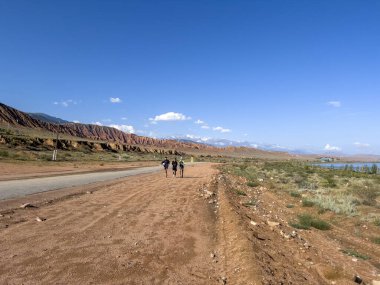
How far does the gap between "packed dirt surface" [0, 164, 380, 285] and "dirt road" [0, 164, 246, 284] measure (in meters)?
0.02

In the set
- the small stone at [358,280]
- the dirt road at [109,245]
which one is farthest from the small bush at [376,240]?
the dirt road at [109,245]

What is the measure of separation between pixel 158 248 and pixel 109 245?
1.15 metres

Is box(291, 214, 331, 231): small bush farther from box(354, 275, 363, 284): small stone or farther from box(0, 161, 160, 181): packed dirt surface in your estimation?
box(0, 161, 160, 181): packed dirt surface

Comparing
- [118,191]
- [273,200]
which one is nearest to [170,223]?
[118,191]

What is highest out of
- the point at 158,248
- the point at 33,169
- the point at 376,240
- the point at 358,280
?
the point at 33,169

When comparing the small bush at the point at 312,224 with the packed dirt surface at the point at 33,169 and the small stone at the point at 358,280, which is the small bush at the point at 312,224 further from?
the packed dirt surface at the point at 33,169

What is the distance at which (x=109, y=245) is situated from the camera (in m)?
8.65

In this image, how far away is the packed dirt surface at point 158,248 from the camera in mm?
6883

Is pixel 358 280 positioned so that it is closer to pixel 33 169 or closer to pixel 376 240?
pixel 376 240

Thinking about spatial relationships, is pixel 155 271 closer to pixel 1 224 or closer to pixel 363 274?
pixel 363 274

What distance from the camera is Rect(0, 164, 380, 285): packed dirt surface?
6883mm

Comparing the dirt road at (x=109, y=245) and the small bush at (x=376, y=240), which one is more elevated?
the dirt road at (x=109, y=245)

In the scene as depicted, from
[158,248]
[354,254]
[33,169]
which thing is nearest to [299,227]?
[354,254]

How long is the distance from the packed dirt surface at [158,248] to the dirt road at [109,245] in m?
0.02
